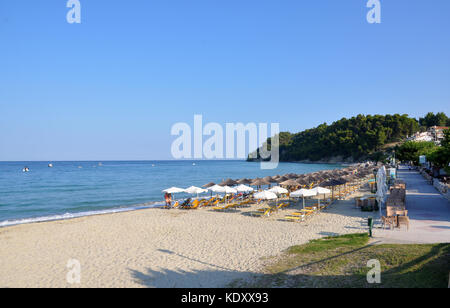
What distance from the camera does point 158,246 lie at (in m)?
10.3

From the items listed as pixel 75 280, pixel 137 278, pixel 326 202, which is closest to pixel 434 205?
pixel 326 202

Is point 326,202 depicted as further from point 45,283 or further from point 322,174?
point 45,283

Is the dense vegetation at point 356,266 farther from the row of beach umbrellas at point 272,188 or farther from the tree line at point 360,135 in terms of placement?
the tree line at point 360,135

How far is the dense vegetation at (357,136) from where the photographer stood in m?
84.2

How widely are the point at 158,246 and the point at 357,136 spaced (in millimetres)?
93500

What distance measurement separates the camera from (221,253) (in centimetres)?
912

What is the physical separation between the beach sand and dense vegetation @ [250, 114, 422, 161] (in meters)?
77.2

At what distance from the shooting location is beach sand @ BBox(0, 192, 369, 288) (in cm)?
744

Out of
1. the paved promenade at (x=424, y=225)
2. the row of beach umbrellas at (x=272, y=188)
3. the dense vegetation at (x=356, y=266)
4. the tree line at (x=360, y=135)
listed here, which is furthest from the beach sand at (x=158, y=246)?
the tree line at (x=360, y=135)

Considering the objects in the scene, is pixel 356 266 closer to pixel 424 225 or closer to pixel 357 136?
pixel 424 225

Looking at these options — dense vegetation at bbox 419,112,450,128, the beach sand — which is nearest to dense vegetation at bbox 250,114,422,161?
dense vegetation at bbox 419,112,450,128

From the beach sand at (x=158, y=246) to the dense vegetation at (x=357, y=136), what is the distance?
77.2 meters

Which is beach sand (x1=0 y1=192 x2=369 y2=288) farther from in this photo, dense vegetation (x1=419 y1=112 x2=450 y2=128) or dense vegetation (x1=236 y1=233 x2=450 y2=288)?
dense vegetation (x1=419 y1=112 x2=450 y2=128)
